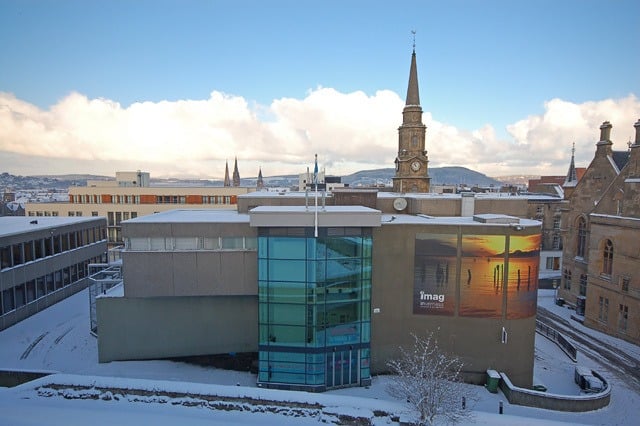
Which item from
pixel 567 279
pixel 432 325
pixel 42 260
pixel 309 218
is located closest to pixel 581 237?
pixel 567 279

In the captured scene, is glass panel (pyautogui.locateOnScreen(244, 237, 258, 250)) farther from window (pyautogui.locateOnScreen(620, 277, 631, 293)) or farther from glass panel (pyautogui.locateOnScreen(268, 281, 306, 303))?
window (pyautogui.locateOnScreen(620, 277, 631, 293))

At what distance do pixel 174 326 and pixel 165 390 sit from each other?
25.2 feet

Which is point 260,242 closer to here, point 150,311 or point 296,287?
point 296,287

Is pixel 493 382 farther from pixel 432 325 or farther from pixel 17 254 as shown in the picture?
pixel 17 254

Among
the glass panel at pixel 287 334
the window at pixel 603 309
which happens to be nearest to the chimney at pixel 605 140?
the window at pixel 603 309

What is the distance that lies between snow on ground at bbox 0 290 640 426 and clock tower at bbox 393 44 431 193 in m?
31.2

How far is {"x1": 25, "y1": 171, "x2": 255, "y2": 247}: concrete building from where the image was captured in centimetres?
6256

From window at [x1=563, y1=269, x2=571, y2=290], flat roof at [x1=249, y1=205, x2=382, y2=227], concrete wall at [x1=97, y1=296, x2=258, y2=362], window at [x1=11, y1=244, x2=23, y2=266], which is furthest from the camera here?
window at [x1=563, y1=269, x2=571, y2=290]

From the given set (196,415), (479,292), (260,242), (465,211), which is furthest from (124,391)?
(465,211)

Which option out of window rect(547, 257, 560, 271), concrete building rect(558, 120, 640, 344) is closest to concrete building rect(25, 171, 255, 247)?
concrete building rect(558, 120, 640, 344)

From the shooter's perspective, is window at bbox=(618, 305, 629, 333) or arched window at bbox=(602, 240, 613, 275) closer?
window at bbox=(618, 305, 629, 333)

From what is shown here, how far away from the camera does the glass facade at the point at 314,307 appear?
22.5m

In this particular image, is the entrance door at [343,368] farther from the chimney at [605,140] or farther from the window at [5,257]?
the chimney at [605,140]

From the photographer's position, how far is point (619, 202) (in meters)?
36.2
